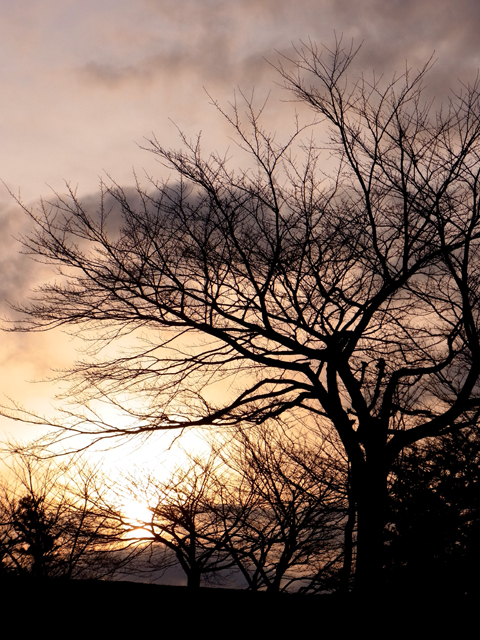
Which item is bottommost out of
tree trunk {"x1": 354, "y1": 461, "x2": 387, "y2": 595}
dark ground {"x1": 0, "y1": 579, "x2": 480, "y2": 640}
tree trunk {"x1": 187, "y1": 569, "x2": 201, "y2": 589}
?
dark ground {"x1": 0, "y1": 579, "x2": 480, "y2": 640}

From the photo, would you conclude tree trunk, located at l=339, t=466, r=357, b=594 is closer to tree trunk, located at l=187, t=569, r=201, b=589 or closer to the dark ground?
the dark ground

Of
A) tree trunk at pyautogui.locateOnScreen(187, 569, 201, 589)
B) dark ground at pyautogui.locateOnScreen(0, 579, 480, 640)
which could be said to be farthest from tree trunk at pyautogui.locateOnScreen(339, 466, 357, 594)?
tree trunk at pyautogui.locateOnScreen(187, 569, 201, 589)

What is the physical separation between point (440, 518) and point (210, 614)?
18.9ft

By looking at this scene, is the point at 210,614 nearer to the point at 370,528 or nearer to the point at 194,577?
the point at 370,528

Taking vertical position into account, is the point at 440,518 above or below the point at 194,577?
above

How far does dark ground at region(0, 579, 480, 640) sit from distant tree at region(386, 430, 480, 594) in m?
1.90

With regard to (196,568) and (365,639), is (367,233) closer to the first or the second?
(365,639)

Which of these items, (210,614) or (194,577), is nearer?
(210,614)

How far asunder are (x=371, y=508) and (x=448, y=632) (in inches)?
82.5

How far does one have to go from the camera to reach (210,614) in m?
7.95

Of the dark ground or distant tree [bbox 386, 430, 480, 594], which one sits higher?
distant tree [bbox 386, 430, 480, 594]

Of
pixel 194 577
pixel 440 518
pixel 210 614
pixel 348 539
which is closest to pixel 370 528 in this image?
pixel 210 614

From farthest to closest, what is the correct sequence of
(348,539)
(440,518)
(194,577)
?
(194,577)
(348,539)
(440,518)

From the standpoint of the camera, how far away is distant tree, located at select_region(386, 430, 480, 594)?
34.3ft
